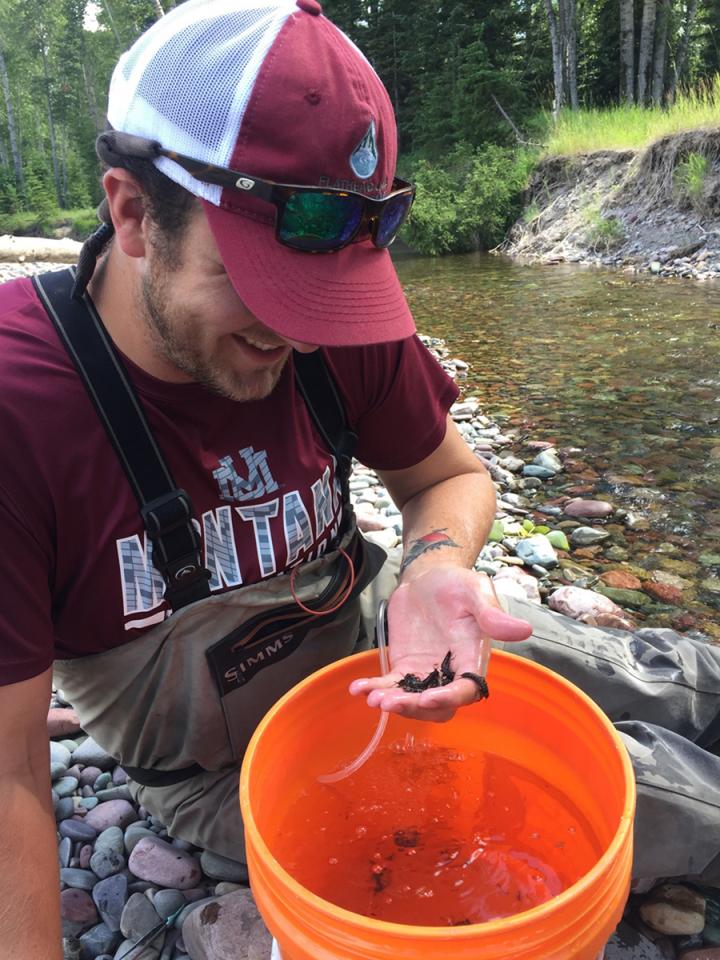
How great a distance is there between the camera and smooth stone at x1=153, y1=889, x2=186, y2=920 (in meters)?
1.52

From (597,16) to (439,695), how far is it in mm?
23554

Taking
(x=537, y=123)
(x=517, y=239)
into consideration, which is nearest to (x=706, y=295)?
(x=517, y=239)

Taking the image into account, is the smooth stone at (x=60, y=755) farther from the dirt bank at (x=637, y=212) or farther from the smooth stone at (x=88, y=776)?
the dirt bank at (x=637, y=212)

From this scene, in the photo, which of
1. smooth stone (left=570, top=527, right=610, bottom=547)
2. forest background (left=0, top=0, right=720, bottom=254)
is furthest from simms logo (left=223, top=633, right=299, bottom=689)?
forest background (left=0, top=0, right=720, bottom=254)

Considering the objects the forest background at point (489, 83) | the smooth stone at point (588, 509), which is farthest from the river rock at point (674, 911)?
the forest background at point (489, 83)

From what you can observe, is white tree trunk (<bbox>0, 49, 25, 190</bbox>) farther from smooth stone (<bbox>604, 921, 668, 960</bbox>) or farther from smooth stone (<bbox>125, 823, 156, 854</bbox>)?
smooth stone (<bbox>604, 921, 668, 960</bbox>)

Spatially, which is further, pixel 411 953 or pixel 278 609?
pixel 278 609

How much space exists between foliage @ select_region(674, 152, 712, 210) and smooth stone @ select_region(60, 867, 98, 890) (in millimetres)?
10468

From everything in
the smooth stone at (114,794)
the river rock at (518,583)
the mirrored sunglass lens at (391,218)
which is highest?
the mirrored sunglass lens at (391,218)

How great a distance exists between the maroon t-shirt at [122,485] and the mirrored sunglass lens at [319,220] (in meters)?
0.33

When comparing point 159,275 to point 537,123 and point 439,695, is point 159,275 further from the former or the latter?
point 537,123

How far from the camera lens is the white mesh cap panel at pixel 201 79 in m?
1.04

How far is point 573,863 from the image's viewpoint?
124 cm

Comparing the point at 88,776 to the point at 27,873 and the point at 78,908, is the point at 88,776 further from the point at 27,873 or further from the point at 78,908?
the point at 27,873
